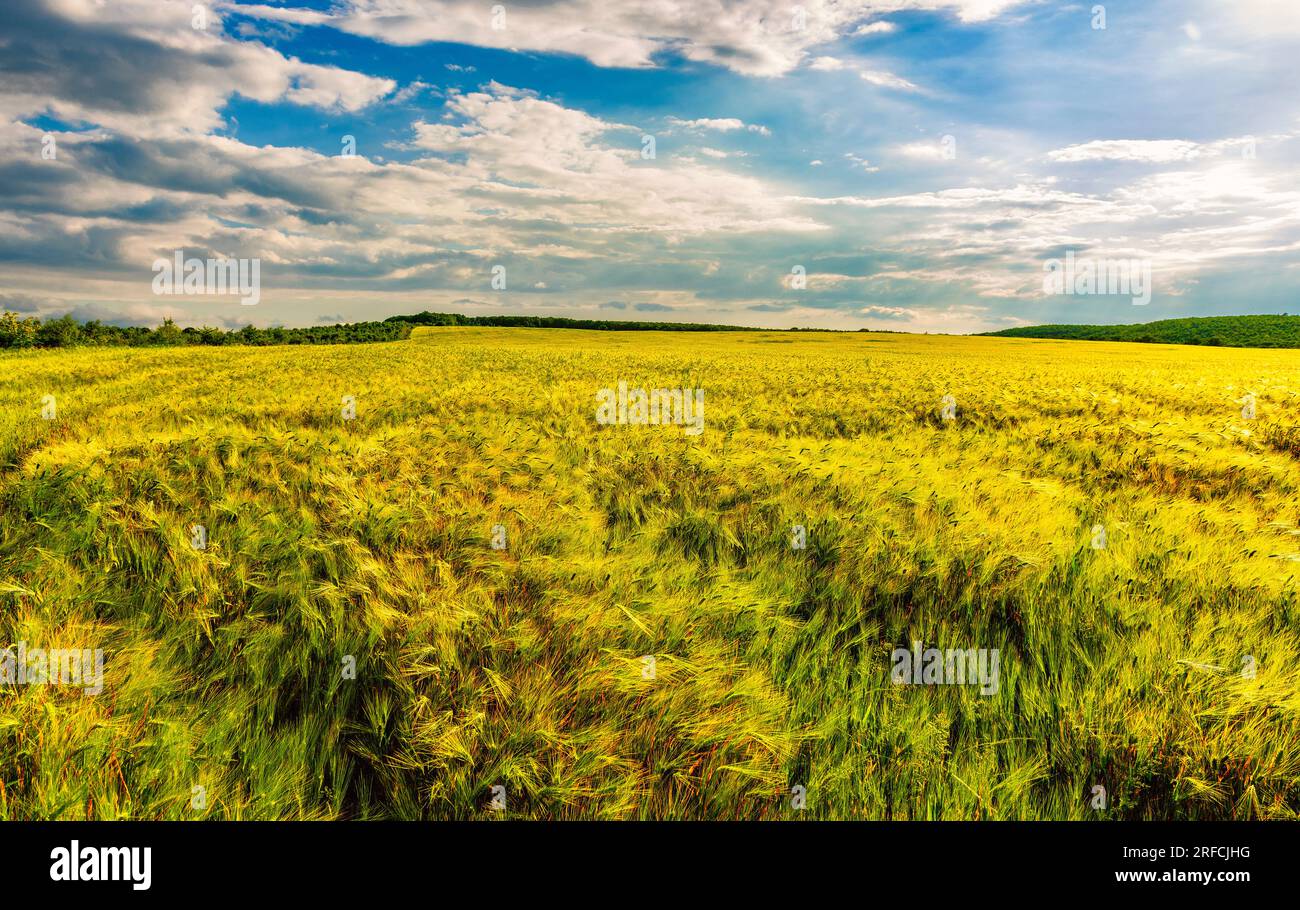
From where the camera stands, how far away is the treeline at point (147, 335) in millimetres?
38200

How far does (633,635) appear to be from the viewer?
8.36 ft

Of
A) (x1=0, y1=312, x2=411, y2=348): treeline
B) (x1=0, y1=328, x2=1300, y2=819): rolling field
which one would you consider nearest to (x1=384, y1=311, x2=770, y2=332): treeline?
(x1=0, y1=312, x2=411, y2=348): treeline

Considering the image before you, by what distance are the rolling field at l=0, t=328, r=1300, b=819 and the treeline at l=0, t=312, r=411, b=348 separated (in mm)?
48467

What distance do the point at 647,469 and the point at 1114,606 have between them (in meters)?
3.51

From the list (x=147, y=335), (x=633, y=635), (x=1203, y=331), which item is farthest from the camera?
(x=1203, y=331)

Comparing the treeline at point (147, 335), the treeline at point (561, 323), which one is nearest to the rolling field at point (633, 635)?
the treeline at point (147, 335)

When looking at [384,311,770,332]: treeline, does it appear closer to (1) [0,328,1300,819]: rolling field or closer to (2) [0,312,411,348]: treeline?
(2) [0,312,411,348]: treeline

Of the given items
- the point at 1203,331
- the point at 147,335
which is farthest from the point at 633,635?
the point at 1203,331

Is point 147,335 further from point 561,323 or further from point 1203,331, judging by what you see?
point 1203,331

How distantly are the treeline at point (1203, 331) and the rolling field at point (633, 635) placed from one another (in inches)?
4154

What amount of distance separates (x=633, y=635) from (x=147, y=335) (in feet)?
208
